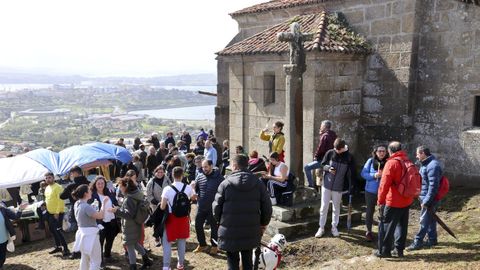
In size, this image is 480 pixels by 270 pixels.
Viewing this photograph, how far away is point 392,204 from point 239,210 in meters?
2.35

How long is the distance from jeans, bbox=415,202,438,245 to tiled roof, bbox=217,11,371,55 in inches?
199

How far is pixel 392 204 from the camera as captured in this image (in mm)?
5902

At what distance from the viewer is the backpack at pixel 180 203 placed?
6.29 meters

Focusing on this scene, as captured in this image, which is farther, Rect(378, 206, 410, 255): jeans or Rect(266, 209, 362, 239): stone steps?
Rect(266, 209, 362, 239): stone steps

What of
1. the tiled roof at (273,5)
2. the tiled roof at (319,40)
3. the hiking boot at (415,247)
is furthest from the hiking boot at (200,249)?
the tiled roof at (273,5)

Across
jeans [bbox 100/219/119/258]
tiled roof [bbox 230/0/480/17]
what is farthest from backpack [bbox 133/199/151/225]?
tiled roof [bbox 230/0/480/17]

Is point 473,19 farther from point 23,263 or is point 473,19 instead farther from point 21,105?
point 21,105

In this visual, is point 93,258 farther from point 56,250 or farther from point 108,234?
point 56,250

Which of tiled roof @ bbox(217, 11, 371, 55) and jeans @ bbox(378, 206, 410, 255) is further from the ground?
tiled roof @ bbox(217, 11, 371, 55)

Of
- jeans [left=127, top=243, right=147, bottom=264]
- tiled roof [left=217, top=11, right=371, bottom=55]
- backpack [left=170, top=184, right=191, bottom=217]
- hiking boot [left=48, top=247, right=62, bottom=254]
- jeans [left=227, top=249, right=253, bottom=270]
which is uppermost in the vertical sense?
tiled roof [left=217, top=11, right=371, bottom=55]

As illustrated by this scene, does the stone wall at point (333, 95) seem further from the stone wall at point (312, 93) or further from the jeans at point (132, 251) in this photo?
the jeans at point (132, 251)

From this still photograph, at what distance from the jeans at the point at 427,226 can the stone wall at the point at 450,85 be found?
3.73 metres

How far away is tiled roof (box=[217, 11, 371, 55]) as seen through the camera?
10.6 metres

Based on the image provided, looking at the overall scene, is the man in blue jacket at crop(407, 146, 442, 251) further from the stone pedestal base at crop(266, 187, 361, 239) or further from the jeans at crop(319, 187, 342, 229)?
the stone pedestal base at crop(266, 187, 361, 239)
